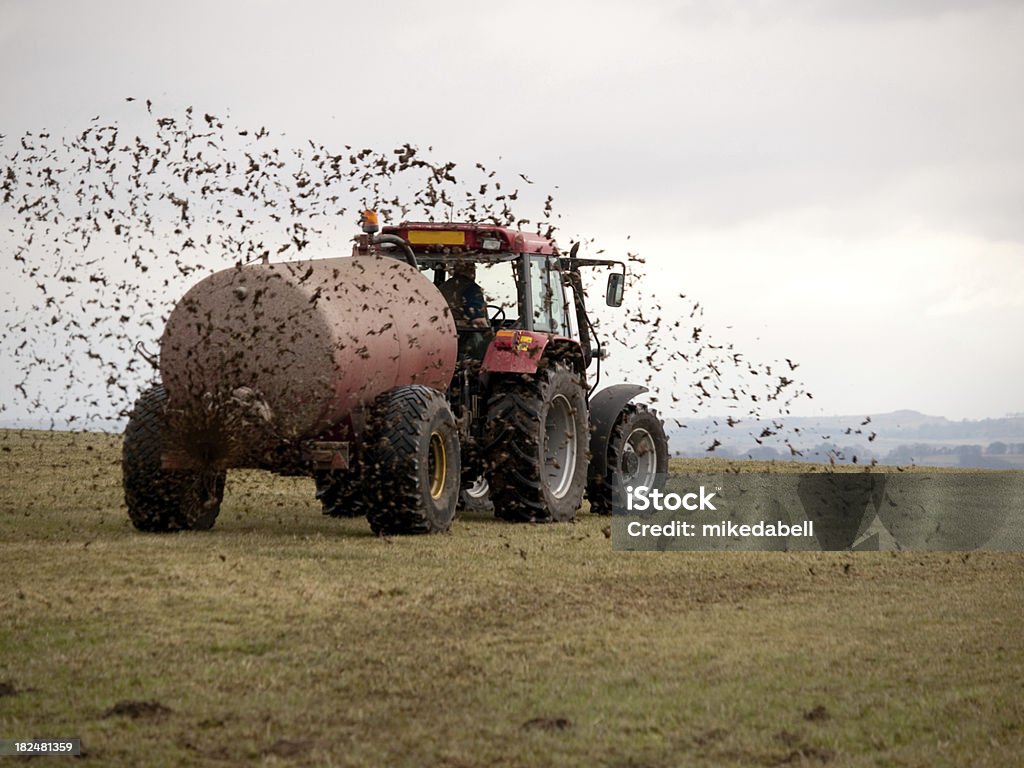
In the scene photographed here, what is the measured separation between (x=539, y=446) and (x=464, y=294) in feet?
6.06

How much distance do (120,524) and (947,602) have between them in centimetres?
745

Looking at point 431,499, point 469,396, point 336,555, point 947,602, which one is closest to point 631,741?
point 947,602

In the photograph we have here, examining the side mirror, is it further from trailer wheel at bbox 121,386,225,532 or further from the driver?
trailer wheel at bbox 121,386,225,532

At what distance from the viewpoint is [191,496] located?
1231 cm

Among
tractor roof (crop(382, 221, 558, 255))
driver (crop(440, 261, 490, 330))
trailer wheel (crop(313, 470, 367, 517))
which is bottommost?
trailer wheel (crop(313, 470, 367, 517))

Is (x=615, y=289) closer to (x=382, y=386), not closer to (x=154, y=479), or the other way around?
(x=382, y=386)

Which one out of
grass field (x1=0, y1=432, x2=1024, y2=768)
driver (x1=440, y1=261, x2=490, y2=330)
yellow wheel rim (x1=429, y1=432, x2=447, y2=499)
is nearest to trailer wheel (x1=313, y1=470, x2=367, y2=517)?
yellow wheel rim (x1=429, y1=432, x2=447, y2=499)

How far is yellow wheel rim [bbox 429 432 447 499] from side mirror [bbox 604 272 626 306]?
327 cm

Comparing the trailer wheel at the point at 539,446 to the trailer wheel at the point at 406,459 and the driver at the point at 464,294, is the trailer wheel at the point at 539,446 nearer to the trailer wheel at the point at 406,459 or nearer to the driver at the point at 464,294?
the driver at the point at 464,294

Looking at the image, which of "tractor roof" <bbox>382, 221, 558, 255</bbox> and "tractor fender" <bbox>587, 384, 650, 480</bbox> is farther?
"tractor fender" <bbox>587, 384, 650, 480</bbox>

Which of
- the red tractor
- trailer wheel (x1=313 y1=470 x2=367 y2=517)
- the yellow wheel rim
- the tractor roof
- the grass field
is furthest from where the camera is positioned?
trailer wheel (x1=313 y1=470 x2=367 y2=517)

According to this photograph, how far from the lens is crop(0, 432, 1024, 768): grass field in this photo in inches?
239

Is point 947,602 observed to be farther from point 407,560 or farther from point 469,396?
point 469,396

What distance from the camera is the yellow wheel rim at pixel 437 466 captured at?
1245cm
